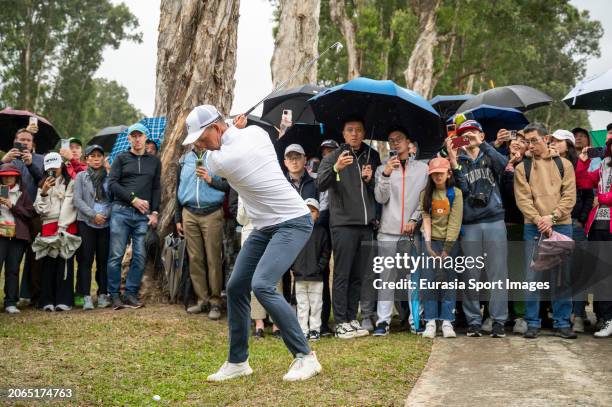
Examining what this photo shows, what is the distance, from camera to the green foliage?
122 ft

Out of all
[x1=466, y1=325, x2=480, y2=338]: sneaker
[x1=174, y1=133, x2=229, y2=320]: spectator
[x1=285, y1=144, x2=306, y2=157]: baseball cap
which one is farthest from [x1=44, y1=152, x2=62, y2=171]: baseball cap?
[x1=466, y1=325, x2=480, y2=338]: sneaker

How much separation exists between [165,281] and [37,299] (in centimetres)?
171

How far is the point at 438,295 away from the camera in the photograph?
8.05 metres

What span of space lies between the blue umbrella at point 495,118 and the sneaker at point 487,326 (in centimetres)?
270

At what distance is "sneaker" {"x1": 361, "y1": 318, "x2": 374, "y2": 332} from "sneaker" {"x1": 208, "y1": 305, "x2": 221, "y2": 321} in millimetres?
1856

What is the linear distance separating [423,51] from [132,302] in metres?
18.0

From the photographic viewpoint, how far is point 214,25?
1055 centimetres

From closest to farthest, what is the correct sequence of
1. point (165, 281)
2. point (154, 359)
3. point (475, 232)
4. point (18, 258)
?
point (154, 359) → point (475, 232) → point (18, 258) → point (165, 281)

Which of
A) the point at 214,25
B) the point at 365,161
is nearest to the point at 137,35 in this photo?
Answer: the point at 214,25

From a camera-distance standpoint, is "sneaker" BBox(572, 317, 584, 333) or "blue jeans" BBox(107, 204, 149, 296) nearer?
"sneaker" BBox(572, 317, 584, 333)

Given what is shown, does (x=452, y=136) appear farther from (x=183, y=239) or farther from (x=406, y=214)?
(x=183, y=239)

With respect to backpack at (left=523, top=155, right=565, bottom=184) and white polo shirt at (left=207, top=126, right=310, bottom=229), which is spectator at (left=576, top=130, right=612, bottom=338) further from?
white polo shirt at (left=207, top=126, right=310, bottom=229)

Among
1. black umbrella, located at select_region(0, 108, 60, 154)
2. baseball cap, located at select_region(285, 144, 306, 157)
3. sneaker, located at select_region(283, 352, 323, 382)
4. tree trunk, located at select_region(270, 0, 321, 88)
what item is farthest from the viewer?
tree trunk, located at select_region(270, 0, 321, 88)

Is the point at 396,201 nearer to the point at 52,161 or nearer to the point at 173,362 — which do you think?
the point at 173,362
